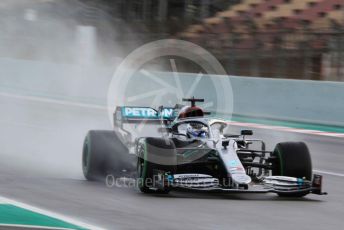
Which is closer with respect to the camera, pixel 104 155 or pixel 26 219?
pixel 26 219

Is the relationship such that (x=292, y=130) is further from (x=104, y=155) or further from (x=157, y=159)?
(x=157, y=159)

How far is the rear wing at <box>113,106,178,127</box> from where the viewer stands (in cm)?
1062

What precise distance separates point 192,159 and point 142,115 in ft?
4.78

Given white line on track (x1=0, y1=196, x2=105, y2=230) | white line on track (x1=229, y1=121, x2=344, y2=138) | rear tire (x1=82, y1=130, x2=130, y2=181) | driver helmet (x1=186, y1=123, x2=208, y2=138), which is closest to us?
white line on track (x1=0, y1=196, x2=105, y2=230)

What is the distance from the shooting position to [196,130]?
983 cm

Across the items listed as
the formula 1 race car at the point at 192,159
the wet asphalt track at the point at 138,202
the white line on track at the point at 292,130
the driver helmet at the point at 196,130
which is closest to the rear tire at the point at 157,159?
the formula 1 race car at the point at 192,159

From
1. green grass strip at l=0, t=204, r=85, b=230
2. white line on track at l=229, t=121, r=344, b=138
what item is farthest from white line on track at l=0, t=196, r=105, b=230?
white line on track at l=229, t=121, r=344, b=138

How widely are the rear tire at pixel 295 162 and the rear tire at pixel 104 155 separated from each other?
1961 mm

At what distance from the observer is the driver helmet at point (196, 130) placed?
9.73m

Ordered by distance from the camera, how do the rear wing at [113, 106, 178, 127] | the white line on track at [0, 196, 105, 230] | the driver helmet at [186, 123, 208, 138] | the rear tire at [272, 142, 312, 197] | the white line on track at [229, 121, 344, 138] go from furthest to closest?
the white line on track at [229, 121, 344, 138], the rear wing at [113, 106, 178, 127], the driver helmet at [186, 123, 208, 138], the rear tire at [272, 142, 312, 197], the white line on track at [0, 196, 105, 230]

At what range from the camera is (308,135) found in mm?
17625

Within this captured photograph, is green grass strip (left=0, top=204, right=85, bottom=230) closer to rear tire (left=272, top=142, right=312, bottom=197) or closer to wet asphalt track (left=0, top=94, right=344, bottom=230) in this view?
wet asphalt track (left=0, top=94, right=344, bottom=230)

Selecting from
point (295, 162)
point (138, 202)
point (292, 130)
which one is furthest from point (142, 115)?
point (292, 130)

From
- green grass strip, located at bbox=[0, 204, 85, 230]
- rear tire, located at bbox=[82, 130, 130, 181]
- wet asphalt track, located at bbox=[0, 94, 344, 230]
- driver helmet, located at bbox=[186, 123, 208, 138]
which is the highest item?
driver helmet, located at bbox=[186, 123, 208, 138]
